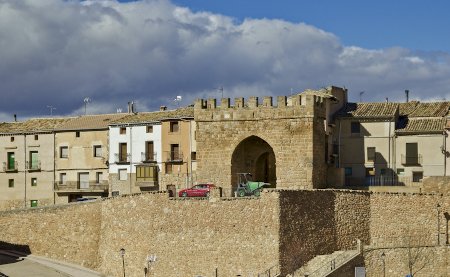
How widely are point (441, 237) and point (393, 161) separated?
30.7 ft

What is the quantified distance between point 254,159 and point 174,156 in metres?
7.95

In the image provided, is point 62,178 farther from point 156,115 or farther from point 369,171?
point 369,171

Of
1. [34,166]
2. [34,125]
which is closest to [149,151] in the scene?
[34,166]

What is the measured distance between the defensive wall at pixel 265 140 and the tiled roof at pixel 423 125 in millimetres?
5774

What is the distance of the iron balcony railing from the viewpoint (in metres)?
65.7

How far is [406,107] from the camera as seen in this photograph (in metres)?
65.1

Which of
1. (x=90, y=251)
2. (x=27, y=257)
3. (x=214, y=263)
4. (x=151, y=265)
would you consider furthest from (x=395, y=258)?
(x=27, y=257)

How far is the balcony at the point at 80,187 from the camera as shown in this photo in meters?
69.8

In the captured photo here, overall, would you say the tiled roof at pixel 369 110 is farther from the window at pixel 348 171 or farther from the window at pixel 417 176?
the window at pixel 417 176

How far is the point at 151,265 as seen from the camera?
53.7m

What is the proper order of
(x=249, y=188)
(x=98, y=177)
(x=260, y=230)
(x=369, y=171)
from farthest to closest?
(x=98, y=177), (x=369, y=171), (x=249, y=188), (x=260, y=230)

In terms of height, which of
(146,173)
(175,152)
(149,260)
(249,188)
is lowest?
(149,260)

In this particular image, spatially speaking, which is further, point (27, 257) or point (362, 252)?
point (27, 257)

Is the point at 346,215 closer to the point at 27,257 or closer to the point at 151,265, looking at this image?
the point at 151,265
